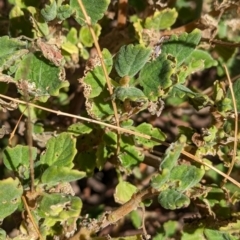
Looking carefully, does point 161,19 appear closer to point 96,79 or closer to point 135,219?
point 96,79

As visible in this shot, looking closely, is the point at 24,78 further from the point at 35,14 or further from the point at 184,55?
the point at 184,55

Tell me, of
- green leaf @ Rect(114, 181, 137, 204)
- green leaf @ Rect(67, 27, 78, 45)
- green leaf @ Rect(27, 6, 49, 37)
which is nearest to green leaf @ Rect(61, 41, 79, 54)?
green leaf @ Rect(67, 27, 78, 45)

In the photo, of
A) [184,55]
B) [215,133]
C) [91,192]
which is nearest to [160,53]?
[184,55]

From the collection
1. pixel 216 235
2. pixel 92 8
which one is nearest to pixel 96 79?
pixel 92 8

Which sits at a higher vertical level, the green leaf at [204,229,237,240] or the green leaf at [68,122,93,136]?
the green leaf at [68,122,93,136]

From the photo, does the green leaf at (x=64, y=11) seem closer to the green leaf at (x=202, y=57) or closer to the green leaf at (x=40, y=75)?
the green leaf at (x=40, y=75)

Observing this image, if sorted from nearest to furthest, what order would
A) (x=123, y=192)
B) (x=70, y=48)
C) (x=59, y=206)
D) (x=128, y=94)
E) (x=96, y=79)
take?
(x=59, y=206), (x=128, y=94), (x=96, y=79), (x=123, y=192), (x=70, y=48)

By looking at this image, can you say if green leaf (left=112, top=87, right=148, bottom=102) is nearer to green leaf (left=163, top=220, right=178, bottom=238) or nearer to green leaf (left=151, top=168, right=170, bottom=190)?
green leaf (left=151, top=168, right=170, bottom=190)
